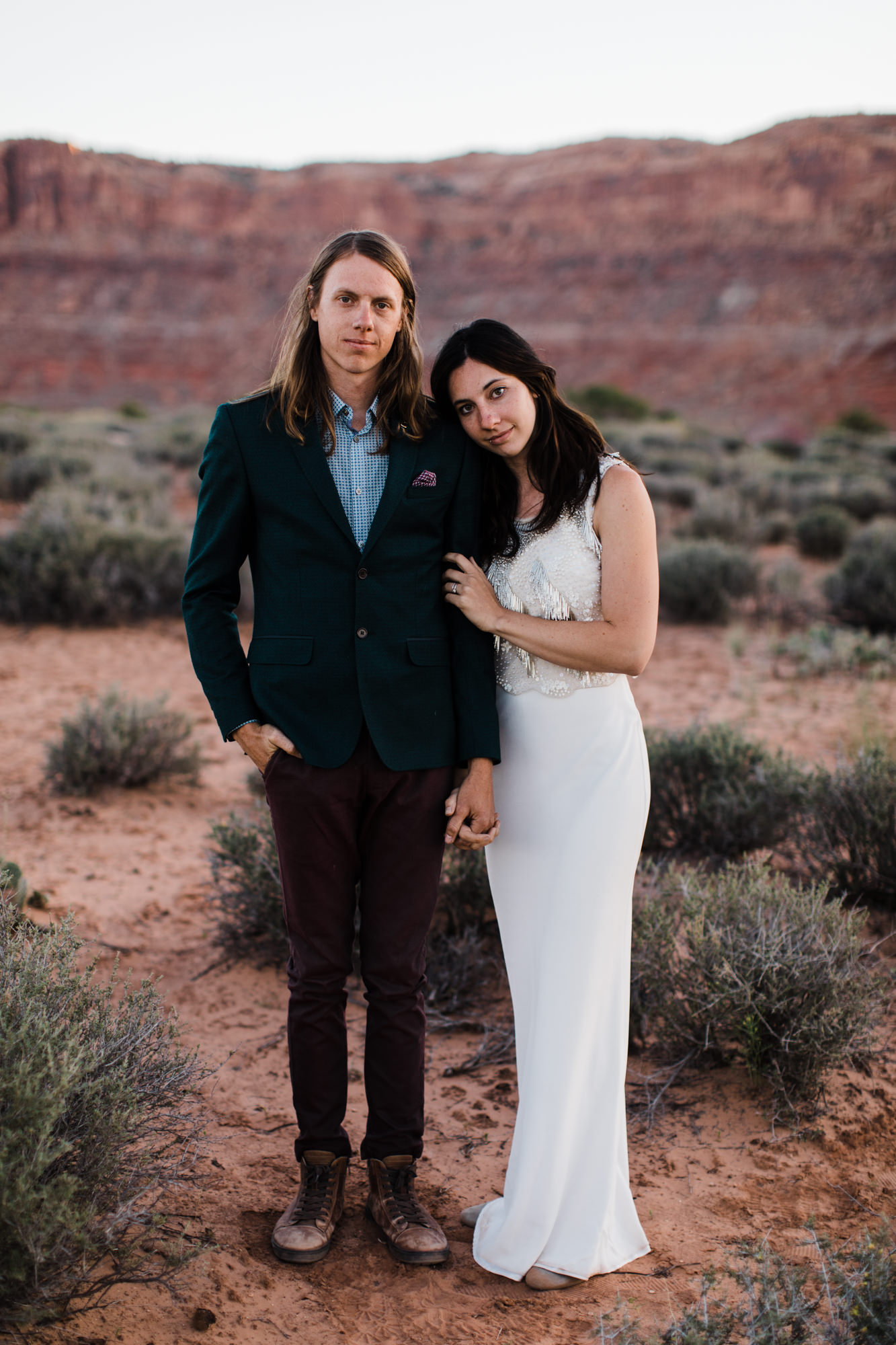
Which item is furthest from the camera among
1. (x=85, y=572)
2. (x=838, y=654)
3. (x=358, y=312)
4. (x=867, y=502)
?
(x=867, y=502)

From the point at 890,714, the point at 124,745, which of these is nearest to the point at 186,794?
the point at 124,745

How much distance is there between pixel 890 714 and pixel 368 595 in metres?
5.64

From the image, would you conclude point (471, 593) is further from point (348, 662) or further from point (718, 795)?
point (718, 795)

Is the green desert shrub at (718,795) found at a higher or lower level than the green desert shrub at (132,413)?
lower

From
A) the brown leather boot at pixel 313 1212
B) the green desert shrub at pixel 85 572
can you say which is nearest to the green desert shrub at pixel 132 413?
the green desert shrub at pixel 85 572

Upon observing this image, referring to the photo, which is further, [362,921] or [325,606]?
[362,921]

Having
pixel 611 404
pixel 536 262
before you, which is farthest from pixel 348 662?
pixel 536 262

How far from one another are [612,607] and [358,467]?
2.22 ft

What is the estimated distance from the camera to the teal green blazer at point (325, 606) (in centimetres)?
217

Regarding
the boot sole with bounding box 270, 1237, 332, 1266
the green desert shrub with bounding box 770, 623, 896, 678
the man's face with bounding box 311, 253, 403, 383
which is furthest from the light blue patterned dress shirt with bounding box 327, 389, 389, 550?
the green desert shrub with bounding box 770, 623, 896, 678

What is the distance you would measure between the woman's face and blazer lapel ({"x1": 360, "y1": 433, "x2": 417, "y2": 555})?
17 cm

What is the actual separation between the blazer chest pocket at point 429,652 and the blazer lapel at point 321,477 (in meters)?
0.26

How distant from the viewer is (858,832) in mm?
4145

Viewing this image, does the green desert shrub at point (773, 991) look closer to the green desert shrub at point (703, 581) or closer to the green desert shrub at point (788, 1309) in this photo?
the green desert shrub at point (788, 1309)
